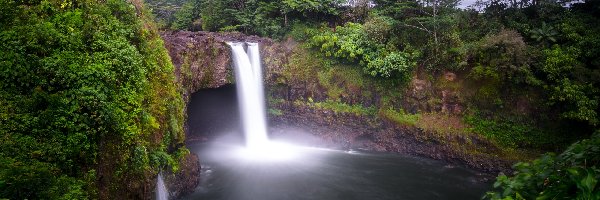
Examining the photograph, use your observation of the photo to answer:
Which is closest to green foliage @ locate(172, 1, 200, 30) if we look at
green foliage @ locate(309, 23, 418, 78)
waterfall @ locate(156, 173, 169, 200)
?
green foliage @ locate(309, 23, 418, 78)

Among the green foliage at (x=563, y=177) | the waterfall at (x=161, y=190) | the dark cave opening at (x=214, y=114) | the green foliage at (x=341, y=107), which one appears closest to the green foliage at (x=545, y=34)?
the green foliage at (x=341, y=107)

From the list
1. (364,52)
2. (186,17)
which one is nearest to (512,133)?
(364,52)

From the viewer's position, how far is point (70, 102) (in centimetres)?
624

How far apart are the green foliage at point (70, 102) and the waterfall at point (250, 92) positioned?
9.65 m

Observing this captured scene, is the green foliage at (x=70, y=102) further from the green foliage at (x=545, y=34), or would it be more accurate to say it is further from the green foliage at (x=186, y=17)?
the green foliage at (x=186, y=17)

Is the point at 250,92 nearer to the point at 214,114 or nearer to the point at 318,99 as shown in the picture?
the point at 214,114

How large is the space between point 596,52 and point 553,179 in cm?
1473

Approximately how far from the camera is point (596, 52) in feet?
43.8

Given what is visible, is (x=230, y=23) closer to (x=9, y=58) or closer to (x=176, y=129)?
(x=176, y=129)

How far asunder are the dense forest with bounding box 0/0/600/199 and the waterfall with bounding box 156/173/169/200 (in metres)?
0.65

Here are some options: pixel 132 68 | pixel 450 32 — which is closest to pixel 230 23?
pixel 450 32

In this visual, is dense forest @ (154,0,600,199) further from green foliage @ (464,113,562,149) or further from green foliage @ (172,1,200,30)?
green foliage @ (172,1,200,30)

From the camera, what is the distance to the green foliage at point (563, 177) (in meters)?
2.08

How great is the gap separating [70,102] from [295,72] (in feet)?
45.7
